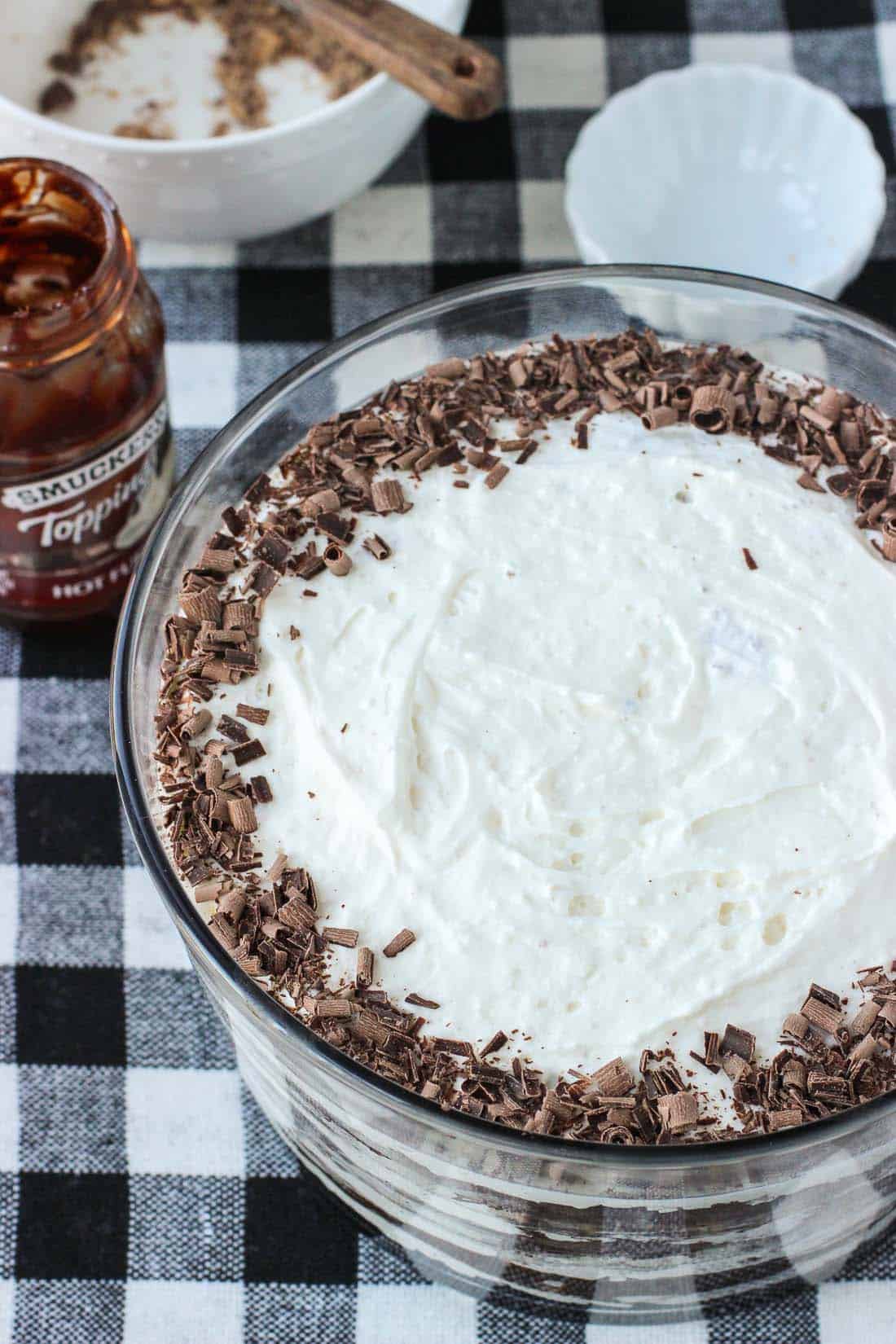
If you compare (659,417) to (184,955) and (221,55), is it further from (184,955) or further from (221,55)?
(221,55)

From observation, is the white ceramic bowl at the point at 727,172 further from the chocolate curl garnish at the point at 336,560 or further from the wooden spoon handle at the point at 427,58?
the chocolate curl garnish at the point at 336,560

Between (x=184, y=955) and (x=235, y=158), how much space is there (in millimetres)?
972

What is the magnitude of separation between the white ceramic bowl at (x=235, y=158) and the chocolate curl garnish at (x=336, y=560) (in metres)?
0.68

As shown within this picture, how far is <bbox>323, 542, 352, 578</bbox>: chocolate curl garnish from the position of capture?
160 centimetres

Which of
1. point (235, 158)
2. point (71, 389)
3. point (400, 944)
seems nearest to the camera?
point (400, 944)

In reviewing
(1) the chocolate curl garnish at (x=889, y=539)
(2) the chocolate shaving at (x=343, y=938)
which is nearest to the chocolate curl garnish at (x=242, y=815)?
(2) the chocolate shaving at (x=343, y=938)

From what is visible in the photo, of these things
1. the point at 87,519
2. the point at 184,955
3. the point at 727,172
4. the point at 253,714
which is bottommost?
the point at 184,955

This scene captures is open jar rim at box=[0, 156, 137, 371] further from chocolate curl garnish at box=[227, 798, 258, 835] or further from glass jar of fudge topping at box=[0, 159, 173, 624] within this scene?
chocolate curl garnish at box=[227, 798, 258, 835]

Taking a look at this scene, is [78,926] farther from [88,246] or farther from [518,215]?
[518,215]

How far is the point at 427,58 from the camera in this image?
2.05m

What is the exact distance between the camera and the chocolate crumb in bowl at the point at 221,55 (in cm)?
225

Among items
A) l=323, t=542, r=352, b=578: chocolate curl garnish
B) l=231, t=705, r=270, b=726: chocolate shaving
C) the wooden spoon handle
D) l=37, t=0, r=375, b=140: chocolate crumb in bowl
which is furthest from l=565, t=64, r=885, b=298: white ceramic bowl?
l=231, t=705, r=270, b=726: chocolate shaving

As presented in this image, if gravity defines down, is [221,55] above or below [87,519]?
above

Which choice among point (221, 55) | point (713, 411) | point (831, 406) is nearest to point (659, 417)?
point (713, 411)
